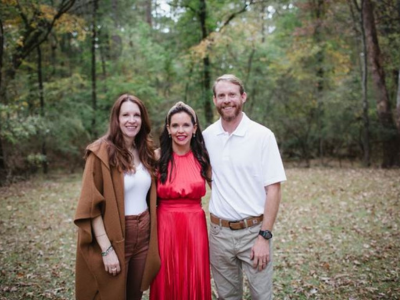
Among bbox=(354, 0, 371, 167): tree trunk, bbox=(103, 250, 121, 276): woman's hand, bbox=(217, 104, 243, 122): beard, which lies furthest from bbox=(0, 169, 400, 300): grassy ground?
bbox=(354, 0, 371, 167): tree trunk

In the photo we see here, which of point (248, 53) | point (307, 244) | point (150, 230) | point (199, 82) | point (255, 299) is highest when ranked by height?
point (248, 53)

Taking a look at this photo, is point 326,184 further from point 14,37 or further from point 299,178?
point 14,37

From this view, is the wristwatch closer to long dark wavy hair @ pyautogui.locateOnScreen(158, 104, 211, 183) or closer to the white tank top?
long dark wavy hair @ pyautogui.locateOnScreen(158, 104, 211, 183)

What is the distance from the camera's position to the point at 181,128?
333 centimetres

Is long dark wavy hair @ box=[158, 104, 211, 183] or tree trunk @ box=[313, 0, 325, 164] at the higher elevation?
tree trunk @ box=[313, 0, 325, 164]

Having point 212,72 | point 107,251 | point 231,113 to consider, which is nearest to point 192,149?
point 231,113

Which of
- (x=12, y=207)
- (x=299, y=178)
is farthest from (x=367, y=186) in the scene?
(x=12, y=207)

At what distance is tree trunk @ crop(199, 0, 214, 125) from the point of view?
1720 cm

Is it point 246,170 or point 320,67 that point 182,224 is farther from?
point 320,67

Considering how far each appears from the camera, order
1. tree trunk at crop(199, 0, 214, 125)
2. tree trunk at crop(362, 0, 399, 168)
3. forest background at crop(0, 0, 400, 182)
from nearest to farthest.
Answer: tree trunk at crop(362, 0, 399, 168) → forest background at crop(0, 0, 400, 182) → tree trunk at crop(199, 0, 214, 125)

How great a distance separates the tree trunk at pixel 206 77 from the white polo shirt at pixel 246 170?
14.3 meters

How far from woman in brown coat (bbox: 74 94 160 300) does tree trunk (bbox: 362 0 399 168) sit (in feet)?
46.5

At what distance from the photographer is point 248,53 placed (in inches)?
746

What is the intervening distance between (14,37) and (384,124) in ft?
50.4
